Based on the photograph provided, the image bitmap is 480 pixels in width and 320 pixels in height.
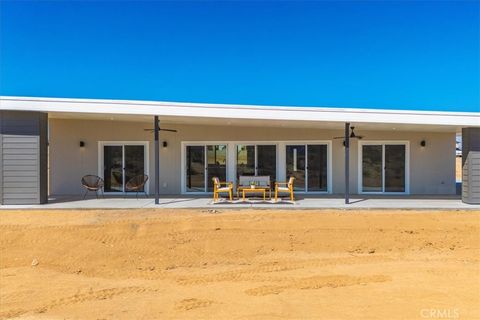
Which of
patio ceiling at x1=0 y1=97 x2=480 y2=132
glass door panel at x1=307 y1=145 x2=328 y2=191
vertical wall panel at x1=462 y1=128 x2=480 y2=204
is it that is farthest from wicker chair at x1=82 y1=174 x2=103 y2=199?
vertical wall panel at x1=462 y1=128 x2=480 y2=204

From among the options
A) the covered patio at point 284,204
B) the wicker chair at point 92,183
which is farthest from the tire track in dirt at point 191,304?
the wicker chair at point 92,183

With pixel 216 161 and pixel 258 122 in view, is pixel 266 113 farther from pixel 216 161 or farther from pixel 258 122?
pixel 216 161

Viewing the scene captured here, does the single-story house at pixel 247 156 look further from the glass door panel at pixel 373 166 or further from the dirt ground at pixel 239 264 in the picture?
the dirt ground at pixel 239 264

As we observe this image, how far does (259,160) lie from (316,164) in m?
1.96

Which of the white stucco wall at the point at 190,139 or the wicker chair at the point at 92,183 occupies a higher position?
the white stucco wall at the point at 190,139

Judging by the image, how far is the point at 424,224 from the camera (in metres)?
7.77

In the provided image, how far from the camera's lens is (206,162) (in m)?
12.3

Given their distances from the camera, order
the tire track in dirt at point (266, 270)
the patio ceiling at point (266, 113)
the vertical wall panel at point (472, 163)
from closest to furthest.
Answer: the tire track in dirt at point (266, 270) < the patio ceiling at point (266, 113) < the vertical wall panel at point (472, 163)

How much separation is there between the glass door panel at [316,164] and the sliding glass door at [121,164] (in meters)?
5.71

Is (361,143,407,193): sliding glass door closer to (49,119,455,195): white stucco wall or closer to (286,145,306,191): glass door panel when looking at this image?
(49,119,455,195): white stucco wall

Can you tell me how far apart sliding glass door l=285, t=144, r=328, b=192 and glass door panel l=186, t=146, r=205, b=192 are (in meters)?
2.94

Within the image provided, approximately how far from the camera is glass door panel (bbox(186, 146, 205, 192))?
12.3 meters

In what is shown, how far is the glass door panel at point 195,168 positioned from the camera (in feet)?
40.4

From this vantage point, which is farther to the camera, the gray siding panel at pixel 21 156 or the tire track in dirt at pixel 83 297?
the gray siding panel at pixel 21 156
